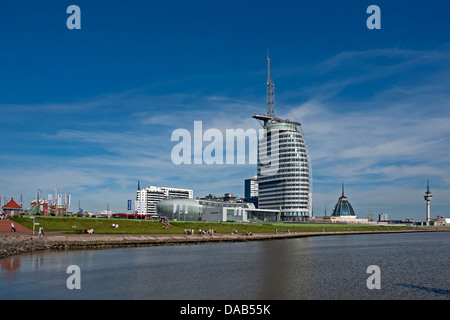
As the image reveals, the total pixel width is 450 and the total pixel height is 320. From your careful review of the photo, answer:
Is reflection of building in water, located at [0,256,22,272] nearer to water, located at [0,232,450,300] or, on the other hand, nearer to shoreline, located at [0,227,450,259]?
water, located at [0,232,450,300]

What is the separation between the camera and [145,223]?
395 feet

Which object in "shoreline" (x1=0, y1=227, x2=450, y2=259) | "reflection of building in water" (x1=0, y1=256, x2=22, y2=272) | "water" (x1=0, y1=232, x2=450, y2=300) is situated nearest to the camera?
"water" (x1=0, y1=232, x2=450, y2=300)

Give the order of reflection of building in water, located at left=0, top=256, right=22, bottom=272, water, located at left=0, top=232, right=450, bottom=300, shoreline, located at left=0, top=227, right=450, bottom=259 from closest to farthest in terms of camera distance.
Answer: water, located at left=0, top=232, right=450, bottom=300
reflection of building in water, located at left=0, top=256, right=22, bottom=272
shoreline, located at left=0, top=227, right=450, bottom=259

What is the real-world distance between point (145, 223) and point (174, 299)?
91.3 metres

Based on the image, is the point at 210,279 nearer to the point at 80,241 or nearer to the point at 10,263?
the point at 10,263

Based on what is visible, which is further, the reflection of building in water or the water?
the reflection of building in water

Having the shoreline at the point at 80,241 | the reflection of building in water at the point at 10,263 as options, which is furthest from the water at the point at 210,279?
the shoreline at the point at 80,241

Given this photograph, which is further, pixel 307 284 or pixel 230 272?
pixel 230 272

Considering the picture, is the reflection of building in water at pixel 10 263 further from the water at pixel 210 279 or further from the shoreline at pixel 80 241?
the shoreline at pixel 80 241

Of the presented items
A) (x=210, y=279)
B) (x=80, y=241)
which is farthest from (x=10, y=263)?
A: (x=210, y=279)

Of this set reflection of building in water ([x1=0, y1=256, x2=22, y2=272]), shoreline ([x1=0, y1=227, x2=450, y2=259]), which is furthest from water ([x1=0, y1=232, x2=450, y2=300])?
shoreline ([x1=0, y1=227, x2=450, y2=259])
